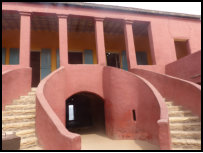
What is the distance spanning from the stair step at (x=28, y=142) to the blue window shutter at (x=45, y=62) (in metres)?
6.98

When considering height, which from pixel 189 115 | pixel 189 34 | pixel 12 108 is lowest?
pixel 189 115

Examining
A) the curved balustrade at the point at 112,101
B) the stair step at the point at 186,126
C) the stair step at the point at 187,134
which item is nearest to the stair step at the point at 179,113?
the stair step at the point at 186,126

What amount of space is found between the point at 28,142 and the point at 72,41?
29.3 feet

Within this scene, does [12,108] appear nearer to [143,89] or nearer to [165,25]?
[143,89]

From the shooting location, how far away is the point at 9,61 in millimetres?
10844

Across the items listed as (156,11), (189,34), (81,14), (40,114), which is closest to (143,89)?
(40,114)

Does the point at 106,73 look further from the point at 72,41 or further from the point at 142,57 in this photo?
the point at 142,57

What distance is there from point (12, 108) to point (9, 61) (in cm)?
620

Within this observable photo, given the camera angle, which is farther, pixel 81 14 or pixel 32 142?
pixel 81 14

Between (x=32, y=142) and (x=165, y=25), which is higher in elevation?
(x=165, y=25)

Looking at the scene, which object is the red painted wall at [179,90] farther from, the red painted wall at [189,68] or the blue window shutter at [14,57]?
the blue window shutter at [14,57]

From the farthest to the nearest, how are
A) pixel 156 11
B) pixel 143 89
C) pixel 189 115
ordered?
pixel 156 11 → pixel 143 89 → pixel 189 115

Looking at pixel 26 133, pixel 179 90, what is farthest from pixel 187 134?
pixel 26 133

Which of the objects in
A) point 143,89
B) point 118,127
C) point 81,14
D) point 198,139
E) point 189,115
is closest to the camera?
point 198,139
